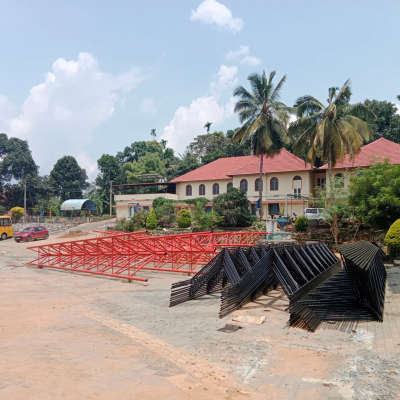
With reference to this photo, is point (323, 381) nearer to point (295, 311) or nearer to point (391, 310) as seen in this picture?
point (295, 311)

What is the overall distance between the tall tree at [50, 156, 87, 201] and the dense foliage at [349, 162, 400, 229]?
60870 millimetres

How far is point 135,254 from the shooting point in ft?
56.2

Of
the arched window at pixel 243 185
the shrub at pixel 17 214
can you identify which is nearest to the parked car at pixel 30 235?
the shrub at pixel 17 214

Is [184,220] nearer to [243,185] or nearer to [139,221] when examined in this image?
[139,221]

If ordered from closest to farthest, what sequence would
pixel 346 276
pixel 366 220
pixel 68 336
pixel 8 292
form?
pixel 68 336
pixel 346 276
pixel 8 292
pixel 366 220

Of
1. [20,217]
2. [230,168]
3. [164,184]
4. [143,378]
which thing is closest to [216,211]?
[230,168]

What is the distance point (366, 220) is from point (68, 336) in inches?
632

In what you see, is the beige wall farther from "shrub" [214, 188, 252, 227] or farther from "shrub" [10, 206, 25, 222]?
"shrub" [10, 206, 25, 222]

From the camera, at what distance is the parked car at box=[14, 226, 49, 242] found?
33844mm

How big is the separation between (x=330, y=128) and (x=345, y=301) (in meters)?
22.6

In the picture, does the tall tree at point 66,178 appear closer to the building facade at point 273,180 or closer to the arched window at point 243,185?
the building facade at point 273,180

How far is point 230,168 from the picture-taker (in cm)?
4578

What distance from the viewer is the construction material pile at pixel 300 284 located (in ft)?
30.5

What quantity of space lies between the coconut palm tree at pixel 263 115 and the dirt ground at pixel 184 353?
24282 mm
